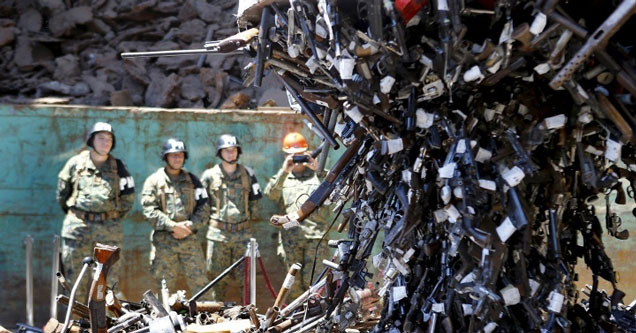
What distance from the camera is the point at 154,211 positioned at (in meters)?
8.80

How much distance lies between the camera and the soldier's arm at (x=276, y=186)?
917 centimetres

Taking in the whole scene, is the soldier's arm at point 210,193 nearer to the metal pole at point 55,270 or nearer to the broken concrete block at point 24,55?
the metal pole at point 55,270

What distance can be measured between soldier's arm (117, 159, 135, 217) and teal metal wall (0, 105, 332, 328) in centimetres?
39

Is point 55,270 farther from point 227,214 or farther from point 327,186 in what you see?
point 327,186

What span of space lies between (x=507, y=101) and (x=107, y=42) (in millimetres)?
9756

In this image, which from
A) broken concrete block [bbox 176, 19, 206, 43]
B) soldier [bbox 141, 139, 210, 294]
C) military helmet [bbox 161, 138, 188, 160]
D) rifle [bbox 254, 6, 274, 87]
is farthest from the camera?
broken concrete block [bbox 176, 19, 206, 43]

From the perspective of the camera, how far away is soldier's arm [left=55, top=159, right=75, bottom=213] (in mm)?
8797

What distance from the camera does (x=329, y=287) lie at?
4.20 m

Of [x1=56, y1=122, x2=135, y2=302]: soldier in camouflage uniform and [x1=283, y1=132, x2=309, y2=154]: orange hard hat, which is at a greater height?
[x1=283, y1=132, x2=309, y2=154]: orange hard hat

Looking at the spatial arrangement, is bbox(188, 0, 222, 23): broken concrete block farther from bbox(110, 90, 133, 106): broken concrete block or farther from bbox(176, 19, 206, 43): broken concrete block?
bbox(110, 90, 133, 106): broken concrete block

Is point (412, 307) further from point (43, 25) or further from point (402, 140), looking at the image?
point (43, 25)

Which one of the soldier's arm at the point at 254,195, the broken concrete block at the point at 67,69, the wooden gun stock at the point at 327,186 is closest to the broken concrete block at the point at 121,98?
the broken concrete block at the point at 67,69

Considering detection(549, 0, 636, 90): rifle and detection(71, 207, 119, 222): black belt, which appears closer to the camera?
detection(549, 0, 636, 90): rifle

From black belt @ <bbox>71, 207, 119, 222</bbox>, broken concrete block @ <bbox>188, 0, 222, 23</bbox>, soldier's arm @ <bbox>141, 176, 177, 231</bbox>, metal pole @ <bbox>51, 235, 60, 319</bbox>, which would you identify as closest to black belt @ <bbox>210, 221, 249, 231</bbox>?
soldier's arm @ <bbox>141, 176, 177, 231</bbox>
